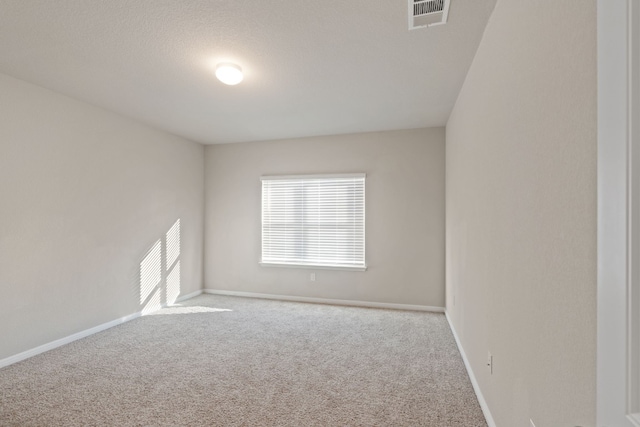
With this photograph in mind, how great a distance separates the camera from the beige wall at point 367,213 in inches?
185

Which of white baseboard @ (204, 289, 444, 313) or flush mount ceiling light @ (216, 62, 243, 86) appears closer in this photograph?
flush mount ceiling light @ (216, 62, 243, 86)

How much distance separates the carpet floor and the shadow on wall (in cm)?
49

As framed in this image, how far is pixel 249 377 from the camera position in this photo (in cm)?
271

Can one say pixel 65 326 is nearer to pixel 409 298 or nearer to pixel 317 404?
pixel 317 404

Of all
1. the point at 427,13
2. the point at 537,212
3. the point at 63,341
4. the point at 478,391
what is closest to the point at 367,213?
the point at 478,391

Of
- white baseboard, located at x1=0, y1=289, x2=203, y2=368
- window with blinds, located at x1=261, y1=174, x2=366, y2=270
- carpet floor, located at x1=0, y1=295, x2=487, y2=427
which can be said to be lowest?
carpet floor, located at x1=0, y1=295, x2=487, y2=427

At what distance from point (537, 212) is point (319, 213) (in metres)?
3.97

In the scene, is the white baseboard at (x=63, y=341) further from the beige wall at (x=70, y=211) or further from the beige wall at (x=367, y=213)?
the beige wall at (x=367, y=213)

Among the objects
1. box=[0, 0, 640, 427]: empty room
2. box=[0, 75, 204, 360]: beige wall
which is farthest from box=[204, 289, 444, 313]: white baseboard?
box=[0, 75, 204, 360]: beige wall

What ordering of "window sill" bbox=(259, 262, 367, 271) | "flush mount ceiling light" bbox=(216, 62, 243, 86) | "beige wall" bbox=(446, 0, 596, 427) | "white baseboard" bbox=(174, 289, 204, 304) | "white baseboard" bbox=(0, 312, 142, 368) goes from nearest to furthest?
"beige wall" bbox=(446, 0, 596, 427) → "flush mount ceiling light" bbox=(216, 62, 243, 86) → "white baseboard" bbox=(0, 312, 142, 368) → "window sill" bbox=(259, 262, 367, 271) → "white baseboard" bbox=(174, 289, 204, 304)

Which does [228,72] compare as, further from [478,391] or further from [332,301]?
[332,301]

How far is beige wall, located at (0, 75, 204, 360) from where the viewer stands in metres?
3.01

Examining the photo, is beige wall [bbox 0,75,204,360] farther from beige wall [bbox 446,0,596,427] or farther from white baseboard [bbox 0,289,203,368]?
beige wall [bbox 446,0,596,427]

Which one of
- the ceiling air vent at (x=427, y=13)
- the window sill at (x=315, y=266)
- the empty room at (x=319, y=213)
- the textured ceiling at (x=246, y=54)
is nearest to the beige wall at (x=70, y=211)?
the empty room at (x=319, y=213)
